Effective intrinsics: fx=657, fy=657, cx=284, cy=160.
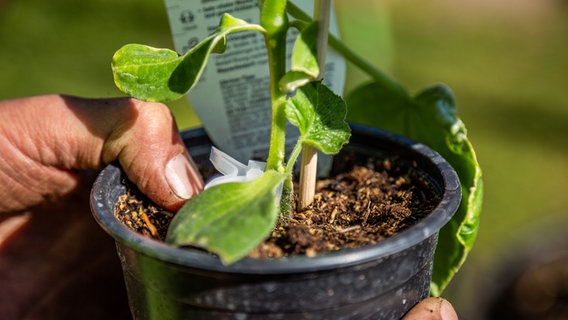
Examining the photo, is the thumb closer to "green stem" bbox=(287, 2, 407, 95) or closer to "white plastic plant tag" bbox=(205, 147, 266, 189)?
"white plastic plant tag" bbox=(205, 147, 266, 189)

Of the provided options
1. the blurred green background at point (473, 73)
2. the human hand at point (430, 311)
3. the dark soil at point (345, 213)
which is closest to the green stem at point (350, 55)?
the dark soil at point (345, 213)

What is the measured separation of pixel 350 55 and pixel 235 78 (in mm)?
176

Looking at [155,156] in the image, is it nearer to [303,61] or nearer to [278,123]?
[278,123]

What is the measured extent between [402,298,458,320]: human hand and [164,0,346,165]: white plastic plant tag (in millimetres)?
353

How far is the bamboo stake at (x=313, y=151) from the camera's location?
2.55 feet

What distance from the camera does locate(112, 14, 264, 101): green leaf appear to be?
0.75m

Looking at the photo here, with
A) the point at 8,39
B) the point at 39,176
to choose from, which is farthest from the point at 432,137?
the point at 8,39

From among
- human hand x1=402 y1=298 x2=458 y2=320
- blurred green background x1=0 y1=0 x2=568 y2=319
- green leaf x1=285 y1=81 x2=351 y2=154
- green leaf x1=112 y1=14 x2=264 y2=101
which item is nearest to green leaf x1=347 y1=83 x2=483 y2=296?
human hand x1=402 y1=298 x2=458 y2=320

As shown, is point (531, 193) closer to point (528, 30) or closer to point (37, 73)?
point (528, 30)

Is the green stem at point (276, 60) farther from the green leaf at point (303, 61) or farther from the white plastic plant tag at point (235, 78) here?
the white plastic plant tag at point (235, 78)

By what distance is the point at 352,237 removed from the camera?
2.54ft

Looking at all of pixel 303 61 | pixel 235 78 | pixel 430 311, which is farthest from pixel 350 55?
pixel 430 311

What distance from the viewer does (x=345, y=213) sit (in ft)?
2.85

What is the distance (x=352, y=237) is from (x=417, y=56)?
7.52 feet
